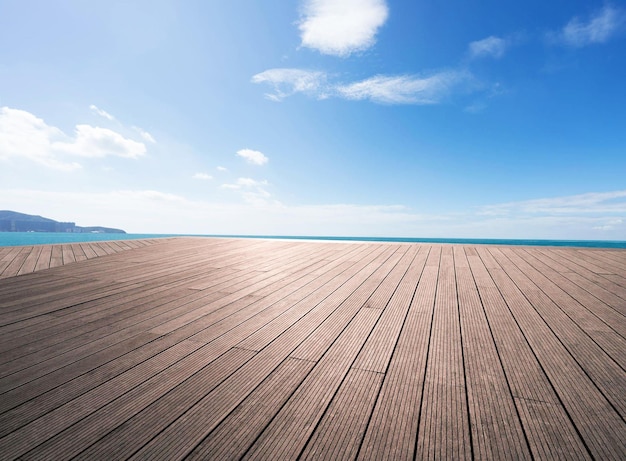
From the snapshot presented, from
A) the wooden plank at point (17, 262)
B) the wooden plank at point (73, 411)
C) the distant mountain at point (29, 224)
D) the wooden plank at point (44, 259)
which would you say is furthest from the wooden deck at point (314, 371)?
the distant mountain at point (29, 224)

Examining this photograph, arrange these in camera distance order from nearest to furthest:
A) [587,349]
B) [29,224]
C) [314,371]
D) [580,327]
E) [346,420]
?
[346,420] → [314,371] → [587,349] → [580,327] → [29,224]

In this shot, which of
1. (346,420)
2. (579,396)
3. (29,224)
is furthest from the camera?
(29,224)

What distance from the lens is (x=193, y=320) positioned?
179 cm

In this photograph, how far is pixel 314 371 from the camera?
117 cm

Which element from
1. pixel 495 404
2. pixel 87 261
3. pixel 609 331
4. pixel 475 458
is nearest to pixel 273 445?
pixel 475 458

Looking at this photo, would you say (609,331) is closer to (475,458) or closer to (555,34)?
(475,458)

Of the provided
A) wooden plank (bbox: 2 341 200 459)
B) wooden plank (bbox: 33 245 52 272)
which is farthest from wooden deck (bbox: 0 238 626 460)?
wooden plank (bbox: 33 245 52 272)

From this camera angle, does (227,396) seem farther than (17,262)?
No

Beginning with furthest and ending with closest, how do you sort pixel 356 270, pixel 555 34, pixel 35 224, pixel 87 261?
pixel 35 224
pixel 555 34
pixel 87 261
pixel 356 270

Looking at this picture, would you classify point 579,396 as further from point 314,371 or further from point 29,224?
point 29,224

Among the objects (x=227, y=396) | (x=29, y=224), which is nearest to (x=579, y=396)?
(x=227, y=396)

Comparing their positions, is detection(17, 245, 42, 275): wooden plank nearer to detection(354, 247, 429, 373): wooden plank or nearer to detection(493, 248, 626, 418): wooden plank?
detection(354, 247, 429, 373): wooden plank

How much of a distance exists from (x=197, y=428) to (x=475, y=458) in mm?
801

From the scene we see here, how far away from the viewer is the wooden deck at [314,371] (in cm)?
78
